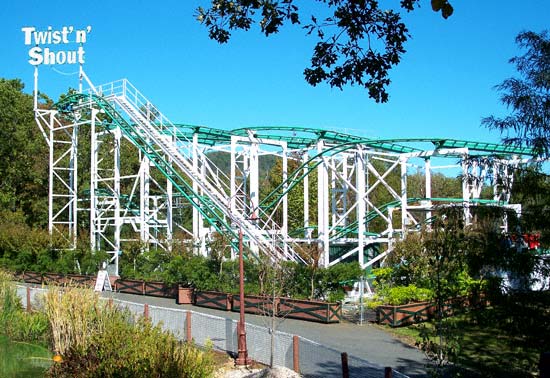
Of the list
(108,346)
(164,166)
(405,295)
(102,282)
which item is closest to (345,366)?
(108,346)

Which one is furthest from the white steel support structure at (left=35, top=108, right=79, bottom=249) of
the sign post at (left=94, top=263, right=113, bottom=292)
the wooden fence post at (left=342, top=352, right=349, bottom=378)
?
the wooden fence post at (left=342, top=352, right=349, bottom=378)

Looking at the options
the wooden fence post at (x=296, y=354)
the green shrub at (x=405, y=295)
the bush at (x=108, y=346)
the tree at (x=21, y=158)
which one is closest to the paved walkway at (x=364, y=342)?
the green shrub at (x=405, y=295)

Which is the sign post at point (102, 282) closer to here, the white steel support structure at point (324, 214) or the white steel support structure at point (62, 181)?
the white steel support structure at point (62, 181)

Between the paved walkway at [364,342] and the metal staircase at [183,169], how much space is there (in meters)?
5.08

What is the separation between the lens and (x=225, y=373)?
504 inches

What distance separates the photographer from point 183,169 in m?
27.0

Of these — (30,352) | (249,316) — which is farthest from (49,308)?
(249,316)

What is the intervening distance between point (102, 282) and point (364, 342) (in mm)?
13319

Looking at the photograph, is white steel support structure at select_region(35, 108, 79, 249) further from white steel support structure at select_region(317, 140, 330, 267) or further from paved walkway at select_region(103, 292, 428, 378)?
paved walkway at select_region(103, 292, 428, 378)

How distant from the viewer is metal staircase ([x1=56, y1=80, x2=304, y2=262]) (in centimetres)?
2492

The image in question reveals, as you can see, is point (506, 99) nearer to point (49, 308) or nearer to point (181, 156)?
point (49, 308)

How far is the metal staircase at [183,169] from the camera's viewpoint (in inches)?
981

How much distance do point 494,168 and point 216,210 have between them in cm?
2106

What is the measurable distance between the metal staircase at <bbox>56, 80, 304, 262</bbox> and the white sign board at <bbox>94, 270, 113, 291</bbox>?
446 cm
